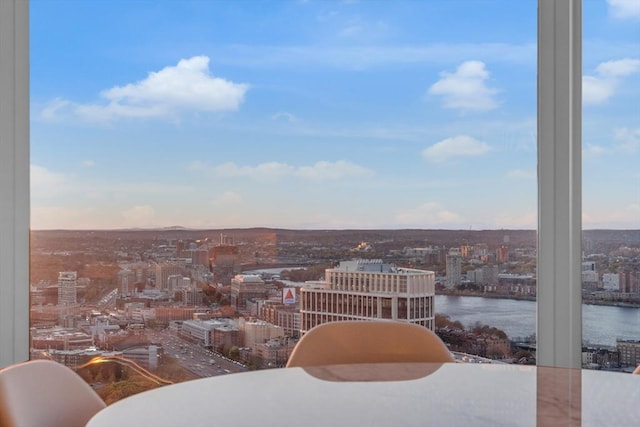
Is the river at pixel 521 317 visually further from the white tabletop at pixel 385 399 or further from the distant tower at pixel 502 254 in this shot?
the white tabletop at pixel 385 399

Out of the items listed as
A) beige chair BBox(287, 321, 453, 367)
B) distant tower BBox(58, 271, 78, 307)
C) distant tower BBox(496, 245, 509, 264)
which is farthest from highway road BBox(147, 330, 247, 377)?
distant tower BBox(496, 245, 509, 264)

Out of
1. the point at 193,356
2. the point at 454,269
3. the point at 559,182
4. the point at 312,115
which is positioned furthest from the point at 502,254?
the point at 193,356

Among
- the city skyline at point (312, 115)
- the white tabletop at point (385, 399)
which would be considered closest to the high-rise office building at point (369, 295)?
the city skyline at point (312, 115)

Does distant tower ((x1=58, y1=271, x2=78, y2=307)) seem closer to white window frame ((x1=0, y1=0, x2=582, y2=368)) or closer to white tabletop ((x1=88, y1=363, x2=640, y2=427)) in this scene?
white tabletop ((x1=88, y1=363, x2=640, y2=427))

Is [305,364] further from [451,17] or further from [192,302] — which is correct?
[451,17]

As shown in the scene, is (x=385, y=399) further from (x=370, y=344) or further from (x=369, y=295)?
(x=369, y=295)

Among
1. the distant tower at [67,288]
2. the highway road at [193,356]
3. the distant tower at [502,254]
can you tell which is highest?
the distant tower at [502,254]
